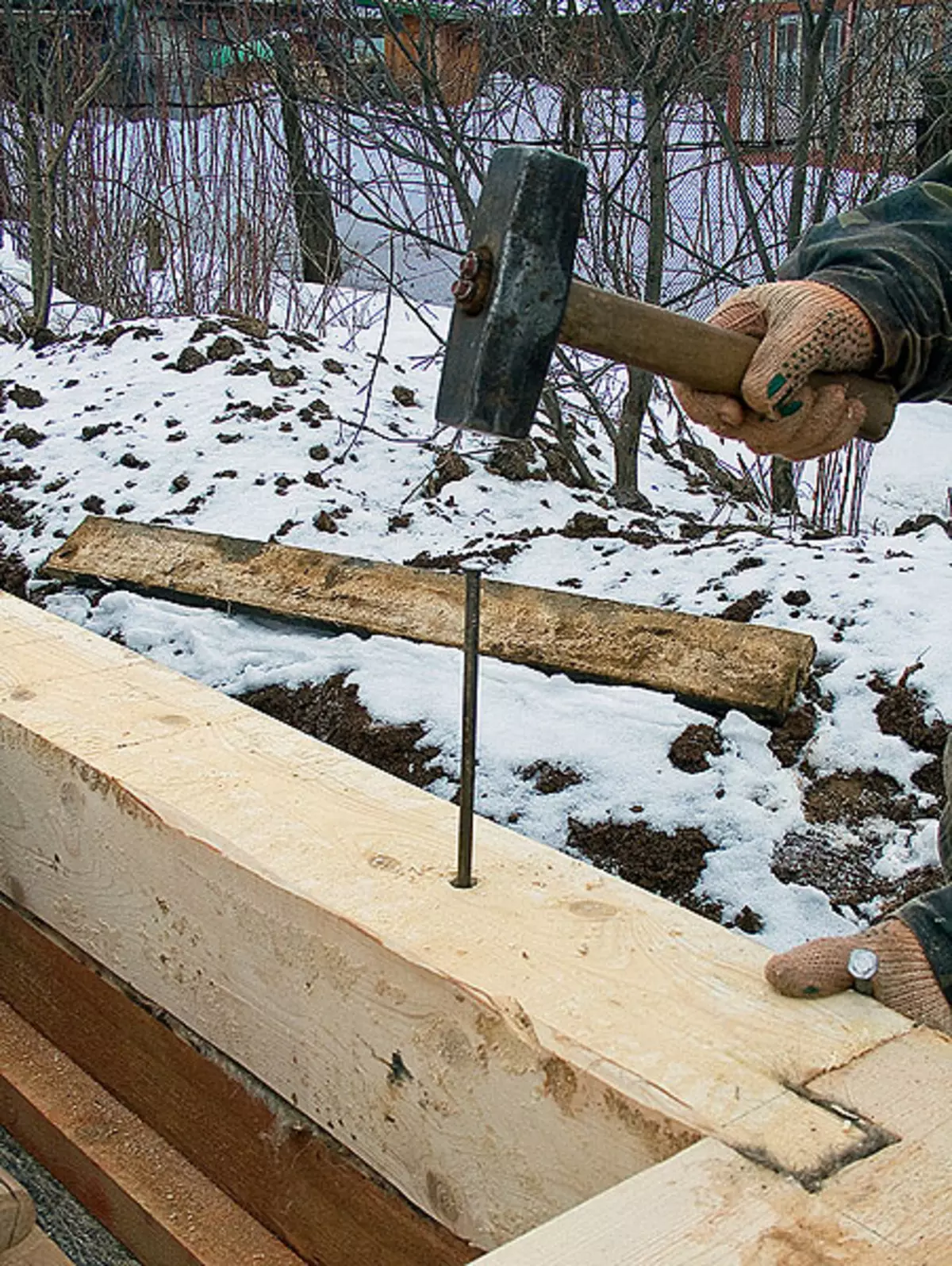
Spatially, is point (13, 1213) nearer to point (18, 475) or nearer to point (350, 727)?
point (350, 727)

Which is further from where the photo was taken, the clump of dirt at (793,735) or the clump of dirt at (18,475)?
the clump of dirt at (18,475)

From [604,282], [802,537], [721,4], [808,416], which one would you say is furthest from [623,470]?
[808,416]

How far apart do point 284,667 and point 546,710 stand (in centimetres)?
73

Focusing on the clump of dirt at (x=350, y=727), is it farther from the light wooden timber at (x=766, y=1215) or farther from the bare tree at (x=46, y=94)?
the bare tree at (x=46, y=94)

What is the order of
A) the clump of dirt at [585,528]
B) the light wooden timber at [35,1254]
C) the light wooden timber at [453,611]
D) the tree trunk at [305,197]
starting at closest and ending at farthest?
the light wooden timber at [35,1254] → the light wooden timber at [453,611] → the clump of dirt at [585,528] → the tree trunk at [305,197]

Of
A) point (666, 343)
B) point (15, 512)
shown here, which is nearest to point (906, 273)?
point (666, 343)

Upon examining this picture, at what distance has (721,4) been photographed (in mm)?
5000

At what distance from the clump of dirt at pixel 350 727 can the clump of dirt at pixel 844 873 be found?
2.52 feet

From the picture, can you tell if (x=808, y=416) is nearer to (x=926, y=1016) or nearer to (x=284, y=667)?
(x=926, y=1016)

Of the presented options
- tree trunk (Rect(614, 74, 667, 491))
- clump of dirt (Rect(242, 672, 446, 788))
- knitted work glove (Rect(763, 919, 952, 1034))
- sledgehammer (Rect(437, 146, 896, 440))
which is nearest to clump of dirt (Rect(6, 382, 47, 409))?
tree trunk (Rect(614, 74, 667, 491))

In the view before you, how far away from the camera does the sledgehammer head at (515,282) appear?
5.24 feet

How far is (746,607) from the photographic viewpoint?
3303 mm

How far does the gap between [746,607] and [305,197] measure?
16.1 ft

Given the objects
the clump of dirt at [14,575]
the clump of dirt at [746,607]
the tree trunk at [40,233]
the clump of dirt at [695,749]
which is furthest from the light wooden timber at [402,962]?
the tree trunk at [40,233]
